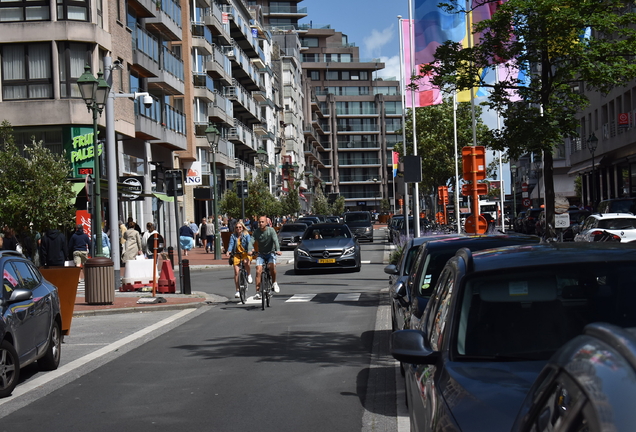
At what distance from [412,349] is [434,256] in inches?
209

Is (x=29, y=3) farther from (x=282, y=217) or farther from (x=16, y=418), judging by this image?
(x=282, y=217)

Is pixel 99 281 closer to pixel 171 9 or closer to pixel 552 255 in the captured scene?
pixel 552 255

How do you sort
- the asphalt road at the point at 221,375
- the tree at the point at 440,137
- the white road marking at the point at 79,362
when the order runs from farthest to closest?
the tree at the point at 440,137, the white road marking at the point at 79,362, the asphalt road at the point at 221,375

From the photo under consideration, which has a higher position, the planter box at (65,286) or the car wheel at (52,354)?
the planter box at (65,286)

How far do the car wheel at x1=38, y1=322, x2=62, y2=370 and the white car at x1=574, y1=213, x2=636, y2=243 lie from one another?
17059 millimetres

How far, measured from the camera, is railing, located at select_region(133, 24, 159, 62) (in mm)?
40125

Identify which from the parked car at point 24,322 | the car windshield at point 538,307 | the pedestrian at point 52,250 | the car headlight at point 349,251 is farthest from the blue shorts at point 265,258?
the car windshield at point 538,307

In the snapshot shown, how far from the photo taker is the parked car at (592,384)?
1.59 meters

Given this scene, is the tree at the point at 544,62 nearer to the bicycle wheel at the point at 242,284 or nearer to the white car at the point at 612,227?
the bicycle wheel at the point at 242,284

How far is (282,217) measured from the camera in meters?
82.8

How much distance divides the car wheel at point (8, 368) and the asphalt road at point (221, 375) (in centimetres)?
17

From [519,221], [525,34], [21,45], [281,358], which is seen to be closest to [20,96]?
[21,45]

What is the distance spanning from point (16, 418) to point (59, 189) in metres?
18.2

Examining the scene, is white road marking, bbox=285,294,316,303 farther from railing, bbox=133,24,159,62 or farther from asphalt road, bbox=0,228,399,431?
railing, bbox=133,24,159,62
